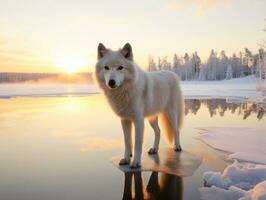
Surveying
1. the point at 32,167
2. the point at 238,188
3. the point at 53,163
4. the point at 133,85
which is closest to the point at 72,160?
the point at 53,163

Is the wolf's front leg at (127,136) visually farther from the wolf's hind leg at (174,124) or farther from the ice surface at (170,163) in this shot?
the wolf's hind leg at (174,124)

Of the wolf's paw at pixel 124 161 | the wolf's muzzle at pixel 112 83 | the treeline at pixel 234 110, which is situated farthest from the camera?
the treeline at pixel 234 110

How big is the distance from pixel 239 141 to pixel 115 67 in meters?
3.84

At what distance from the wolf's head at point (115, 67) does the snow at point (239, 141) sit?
2.53 metres

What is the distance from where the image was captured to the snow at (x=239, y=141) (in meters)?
5.59

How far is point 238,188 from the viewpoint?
373cm

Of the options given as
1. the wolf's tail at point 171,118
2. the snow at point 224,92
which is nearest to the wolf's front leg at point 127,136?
the wolf's tail at point 171,118

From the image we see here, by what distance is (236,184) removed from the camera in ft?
13.1

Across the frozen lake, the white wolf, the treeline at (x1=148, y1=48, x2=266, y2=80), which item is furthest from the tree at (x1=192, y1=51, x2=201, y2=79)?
the white wolf

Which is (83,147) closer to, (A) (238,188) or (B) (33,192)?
(B) (33,192)

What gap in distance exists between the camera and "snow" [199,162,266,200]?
11.5 feet

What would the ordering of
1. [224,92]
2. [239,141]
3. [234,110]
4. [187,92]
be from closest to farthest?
[239,141] → [234,110] → [224,92] → [187,92]

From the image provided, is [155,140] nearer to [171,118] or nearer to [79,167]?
[171,118]

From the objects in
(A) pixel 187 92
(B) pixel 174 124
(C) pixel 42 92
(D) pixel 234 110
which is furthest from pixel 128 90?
(C) pixel 42 92
